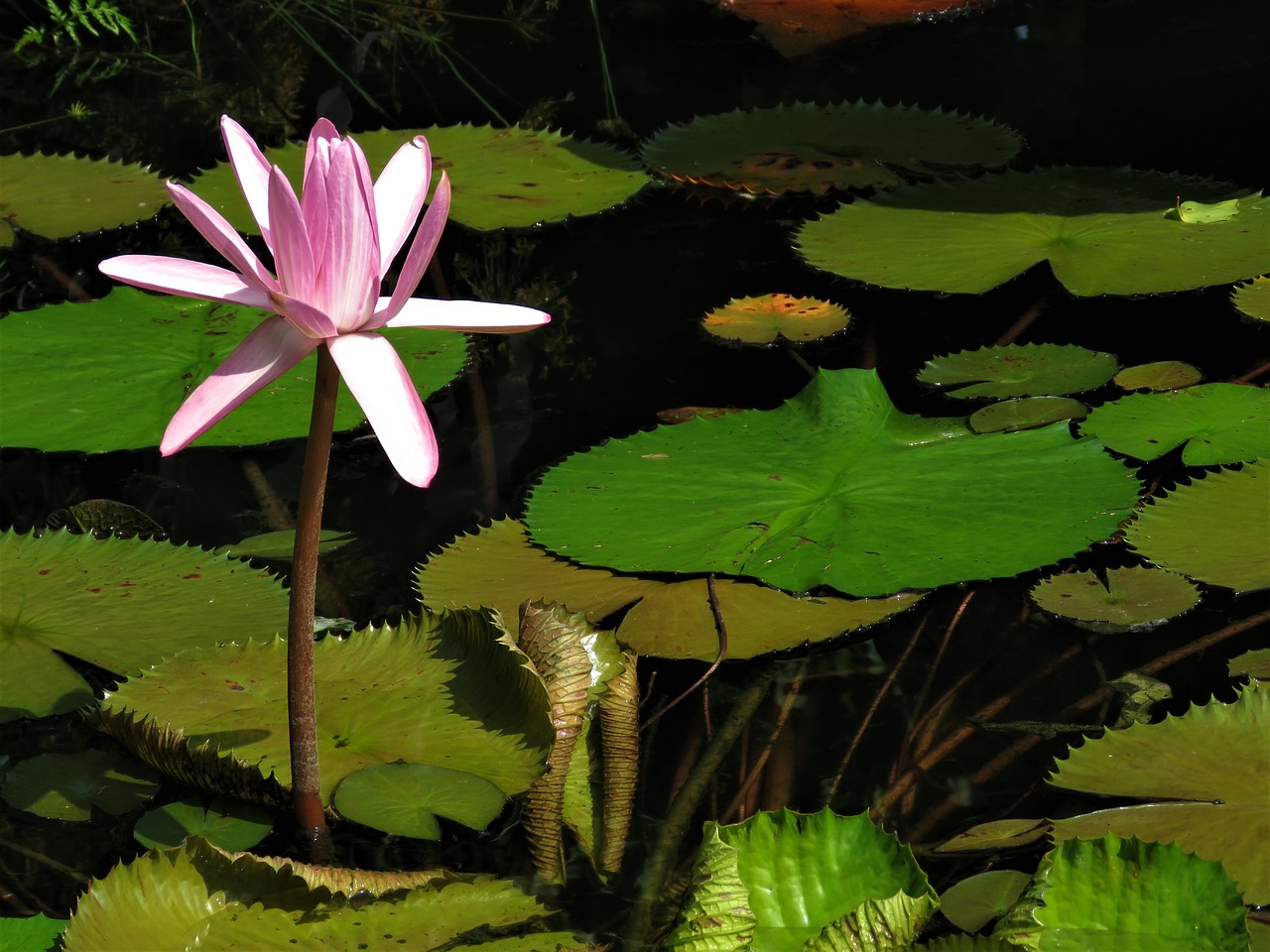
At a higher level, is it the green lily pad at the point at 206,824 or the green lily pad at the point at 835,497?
the green lily pad at the point at 835,497

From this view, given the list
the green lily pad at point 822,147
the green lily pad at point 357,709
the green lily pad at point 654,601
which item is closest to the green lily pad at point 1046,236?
the green lily pad at point 822,147

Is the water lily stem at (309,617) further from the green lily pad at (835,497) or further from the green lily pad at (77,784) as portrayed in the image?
the green lily pad at (835,497)

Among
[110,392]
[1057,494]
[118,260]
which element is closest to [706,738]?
[1057,494]

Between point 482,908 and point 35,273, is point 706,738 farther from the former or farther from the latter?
point 35,273

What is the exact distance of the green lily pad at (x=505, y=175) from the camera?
273cm

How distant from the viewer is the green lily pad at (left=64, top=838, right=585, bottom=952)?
1.01m

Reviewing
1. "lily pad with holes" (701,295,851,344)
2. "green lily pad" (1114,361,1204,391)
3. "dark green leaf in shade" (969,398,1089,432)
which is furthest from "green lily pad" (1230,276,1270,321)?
"lily pad with holes" (701,295,851,344)

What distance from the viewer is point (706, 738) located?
1.36 meters

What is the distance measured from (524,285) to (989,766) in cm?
154

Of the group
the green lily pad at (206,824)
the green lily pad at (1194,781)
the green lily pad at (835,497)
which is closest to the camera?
the green lily pad at (1194,781)

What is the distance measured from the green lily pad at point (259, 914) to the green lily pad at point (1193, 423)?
115 cm

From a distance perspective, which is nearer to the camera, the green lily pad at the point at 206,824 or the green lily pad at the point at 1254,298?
the green lily pad at the point at 206,824

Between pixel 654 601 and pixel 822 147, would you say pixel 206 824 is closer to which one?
pixel 654 601

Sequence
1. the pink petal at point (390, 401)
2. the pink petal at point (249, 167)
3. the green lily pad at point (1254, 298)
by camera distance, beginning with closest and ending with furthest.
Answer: the pink petal at point (390, 401) < the pink petal at point (249, 167) < the green lily pad at point (1254, 298)
